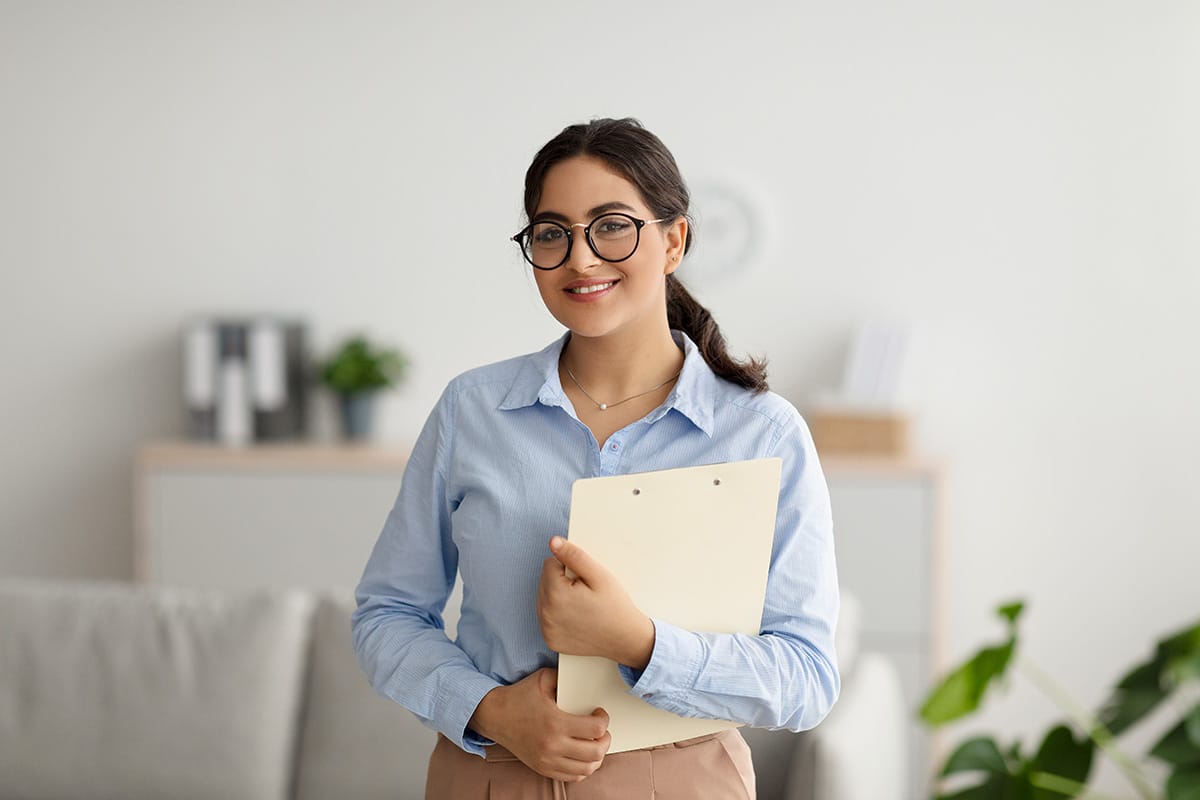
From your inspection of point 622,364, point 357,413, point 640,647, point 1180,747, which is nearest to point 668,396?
point 622,364

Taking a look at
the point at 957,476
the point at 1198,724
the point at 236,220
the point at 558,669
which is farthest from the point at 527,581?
the point at 236,220

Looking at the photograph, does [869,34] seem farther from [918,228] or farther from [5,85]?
[5,85]

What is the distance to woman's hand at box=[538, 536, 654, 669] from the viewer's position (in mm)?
1150

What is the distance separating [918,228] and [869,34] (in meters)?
0.61

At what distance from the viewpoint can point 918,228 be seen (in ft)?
12.9

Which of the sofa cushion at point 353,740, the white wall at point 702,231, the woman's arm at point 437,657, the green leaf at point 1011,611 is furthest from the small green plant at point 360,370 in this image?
the green leaf at point 1011,611

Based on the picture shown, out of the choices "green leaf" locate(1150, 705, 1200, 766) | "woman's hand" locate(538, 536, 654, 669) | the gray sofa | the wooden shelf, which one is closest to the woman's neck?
"woman's hand" locate(538, 536, 654, 669)

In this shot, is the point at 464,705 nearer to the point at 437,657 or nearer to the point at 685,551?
the point at 437,657

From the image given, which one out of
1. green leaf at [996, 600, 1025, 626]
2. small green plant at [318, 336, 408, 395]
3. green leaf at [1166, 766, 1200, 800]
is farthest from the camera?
small green plant at [318, 336, 408, 395]

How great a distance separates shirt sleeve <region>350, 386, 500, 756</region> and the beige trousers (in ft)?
0.14

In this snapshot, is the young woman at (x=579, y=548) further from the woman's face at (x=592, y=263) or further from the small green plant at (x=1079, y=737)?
the small green plant at (x=1079, y=737)

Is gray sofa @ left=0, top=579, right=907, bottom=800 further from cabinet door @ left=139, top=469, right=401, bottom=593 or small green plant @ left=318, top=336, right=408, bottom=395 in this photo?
small green plant @ left=318, top=336, right=408, bottom=395

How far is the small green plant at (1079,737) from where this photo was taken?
21.8 inches

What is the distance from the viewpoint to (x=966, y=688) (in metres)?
0.64
